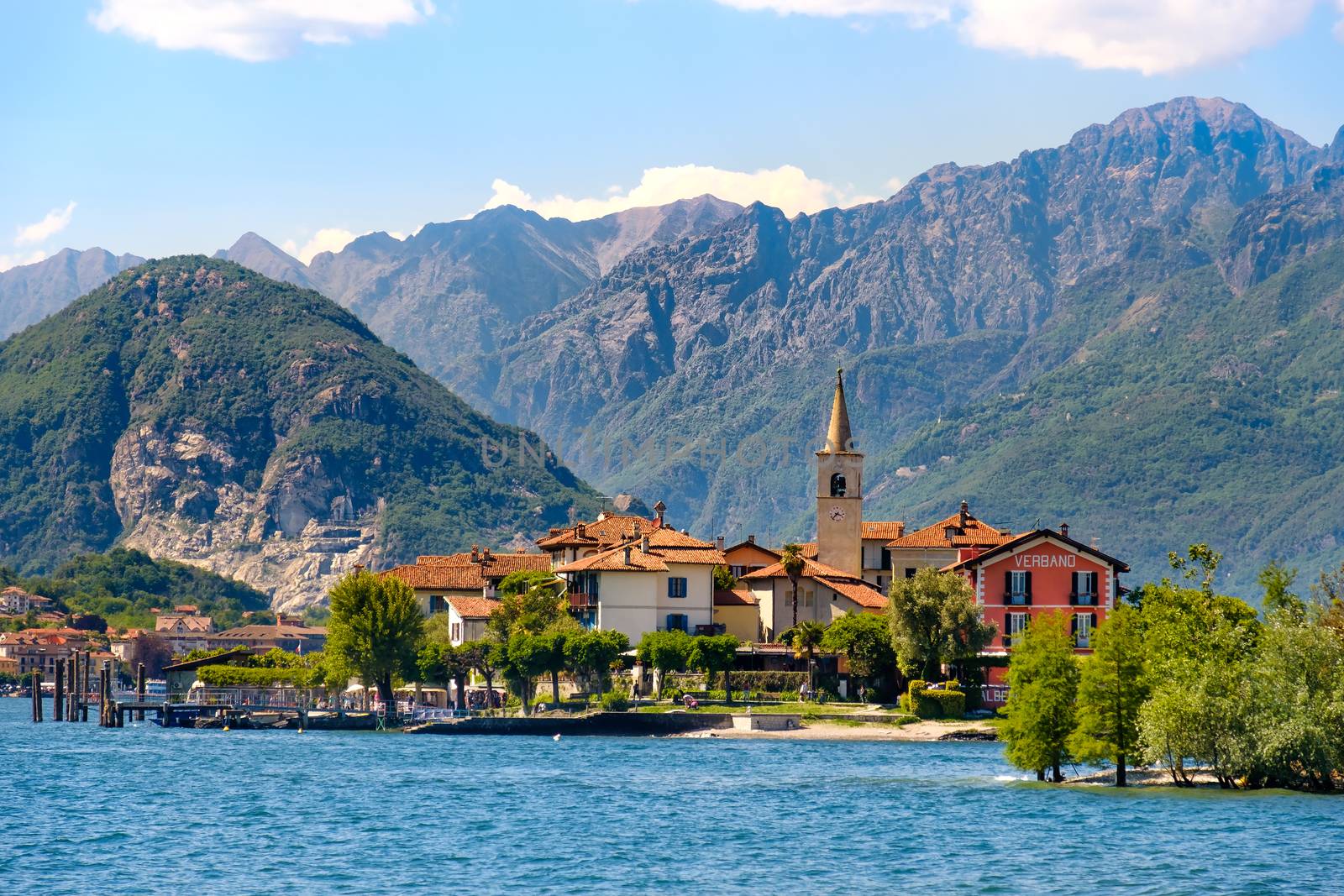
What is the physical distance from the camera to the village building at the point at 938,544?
479ft

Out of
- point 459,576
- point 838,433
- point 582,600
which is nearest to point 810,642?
point 582,600

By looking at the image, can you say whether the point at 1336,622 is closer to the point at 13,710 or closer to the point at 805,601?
the point at 805,601

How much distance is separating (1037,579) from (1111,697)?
174ft

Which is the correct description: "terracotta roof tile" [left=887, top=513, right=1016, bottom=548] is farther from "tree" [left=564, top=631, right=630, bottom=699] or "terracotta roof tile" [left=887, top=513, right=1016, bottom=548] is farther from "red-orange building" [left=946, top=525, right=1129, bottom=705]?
"tree" [left=564, top=631, right=630, bottom=699]

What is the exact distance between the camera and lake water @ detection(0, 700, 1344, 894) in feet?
183

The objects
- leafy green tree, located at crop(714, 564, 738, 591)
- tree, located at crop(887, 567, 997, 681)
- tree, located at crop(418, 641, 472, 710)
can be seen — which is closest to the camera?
tree, located at crop(887, 567, 997, 681)

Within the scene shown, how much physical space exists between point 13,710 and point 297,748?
99.5 m

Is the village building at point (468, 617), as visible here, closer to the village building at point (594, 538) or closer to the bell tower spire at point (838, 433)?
the village building at point (594, 538)

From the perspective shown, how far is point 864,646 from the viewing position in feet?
401

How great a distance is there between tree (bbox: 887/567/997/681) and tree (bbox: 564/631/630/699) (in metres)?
16.1

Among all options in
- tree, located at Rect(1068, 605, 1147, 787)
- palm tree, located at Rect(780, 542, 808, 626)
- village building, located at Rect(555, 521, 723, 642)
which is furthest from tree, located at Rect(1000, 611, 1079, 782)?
palm tree, located at Rect(780, 542, 808, 626)

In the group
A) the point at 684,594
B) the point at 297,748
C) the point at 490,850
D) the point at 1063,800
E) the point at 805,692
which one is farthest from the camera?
the point at 684,594

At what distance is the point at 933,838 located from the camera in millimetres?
64250

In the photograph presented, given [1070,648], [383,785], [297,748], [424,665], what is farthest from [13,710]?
[1070,648]
